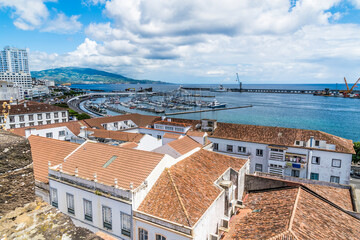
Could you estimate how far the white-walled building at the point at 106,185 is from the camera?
59.2ft

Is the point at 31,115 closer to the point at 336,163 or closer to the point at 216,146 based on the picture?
the point at 216,146

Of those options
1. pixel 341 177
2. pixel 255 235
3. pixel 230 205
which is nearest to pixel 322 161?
pixel 341 177

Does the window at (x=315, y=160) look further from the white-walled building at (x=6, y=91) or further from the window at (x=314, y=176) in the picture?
the white-walled building at (x=6, y=91)

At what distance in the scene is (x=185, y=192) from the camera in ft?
60.9

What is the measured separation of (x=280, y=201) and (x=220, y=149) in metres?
21.6

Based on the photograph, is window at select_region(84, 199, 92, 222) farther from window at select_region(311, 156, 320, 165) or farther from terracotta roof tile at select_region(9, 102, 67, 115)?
terracotta roof tile at select_region(9, 102, 67, 115)

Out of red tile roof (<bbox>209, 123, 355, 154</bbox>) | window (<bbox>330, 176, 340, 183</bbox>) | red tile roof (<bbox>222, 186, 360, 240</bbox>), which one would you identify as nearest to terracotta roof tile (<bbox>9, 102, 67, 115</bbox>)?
red tile roof (<bbox>209, 123, 355, 154</bbox>)

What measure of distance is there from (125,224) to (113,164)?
5955 millimetres

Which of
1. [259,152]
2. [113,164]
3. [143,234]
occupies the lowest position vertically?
[259,152]

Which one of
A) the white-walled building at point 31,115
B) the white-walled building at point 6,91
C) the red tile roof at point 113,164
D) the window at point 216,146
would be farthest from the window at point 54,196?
the white-walled building at point 6,91

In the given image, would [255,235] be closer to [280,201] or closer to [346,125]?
[280,201]

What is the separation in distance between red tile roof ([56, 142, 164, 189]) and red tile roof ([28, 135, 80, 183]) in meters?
2.24

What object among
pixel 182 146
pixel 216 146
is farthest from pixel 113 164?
pixel 216 146

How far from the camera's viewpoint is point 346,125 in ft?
356
